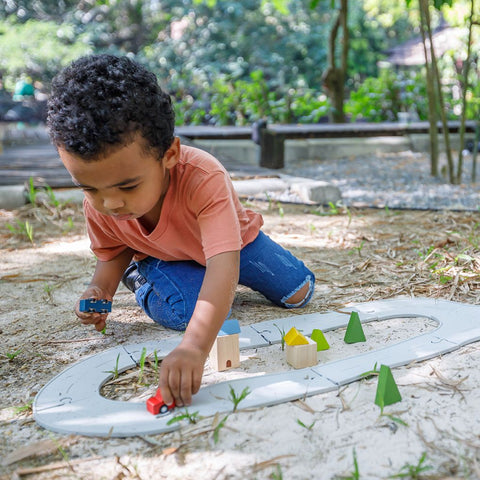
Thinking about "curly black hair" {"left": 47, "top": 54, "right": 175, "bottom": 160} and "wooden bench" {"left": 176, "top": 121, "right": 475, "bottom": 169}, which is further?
"wooden bench" {"left": 176, "top": 121, "right": 475, "bottom": 169}

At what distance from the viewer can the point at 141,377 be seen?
67.1 inches

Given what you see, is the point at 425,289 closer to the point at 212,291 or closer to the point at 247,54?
the point at 212,291

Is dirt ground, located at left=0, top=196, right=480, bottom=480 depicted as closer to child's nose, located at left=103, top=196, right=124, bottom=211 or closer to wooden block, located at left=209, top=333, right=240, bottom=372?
wooden block, located at left=209, top=333, right=240, bottom=372

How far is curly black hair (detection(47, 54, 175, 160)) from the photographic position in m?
1.42

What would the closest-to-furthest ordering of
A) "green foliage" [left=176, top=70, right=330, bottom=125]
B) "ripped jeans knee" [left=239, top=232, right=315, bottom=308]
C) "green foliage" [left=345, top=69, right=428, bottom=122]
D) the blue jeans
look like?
1. the blue jeans
2. "ripped jeans knee" [left=239, top=232, right=315, bottom=308]
3. "green foliage" [left=345, top=69, right=428, bottom=122]
4. "green foliage" [left=176, top=70, right=330, bottom=125]

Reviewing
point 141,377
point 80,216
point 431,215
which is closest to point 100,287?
point 141,377

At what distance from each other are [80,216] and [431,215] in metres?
2.48

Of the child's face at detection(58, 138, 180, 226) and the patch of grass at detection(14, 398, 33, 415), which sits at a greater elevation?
the child's face at detection(58, 138, 180, 226)

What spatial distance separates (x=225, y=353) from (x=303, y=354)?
0.24 m

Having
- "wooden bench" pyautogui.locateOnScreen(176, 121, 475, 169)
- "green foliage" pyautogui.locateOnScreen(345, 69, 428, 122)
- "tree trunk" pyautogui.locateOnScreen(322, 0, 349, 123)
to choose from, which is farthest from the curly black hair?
"green foliage" pyautogui.locateOnScreen(345, 69, 428, 122)

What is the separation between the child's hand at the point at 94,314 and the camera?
1937 millimetres

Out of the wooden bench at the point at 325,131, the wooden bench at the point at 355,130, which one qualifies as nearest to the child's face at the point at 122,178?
the wooden bench at the point at 355,130

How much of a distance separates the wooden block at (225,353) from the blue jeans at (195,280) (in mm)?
341

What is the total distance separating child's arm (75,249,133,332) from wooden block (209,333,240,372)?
470 mm
